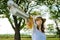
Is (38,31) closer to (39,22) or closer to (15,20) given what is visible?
(39,22)

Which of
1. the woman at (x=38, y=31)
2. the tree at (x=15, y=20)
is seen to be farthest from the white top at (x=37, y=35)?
the tree at (x=15, y=20)

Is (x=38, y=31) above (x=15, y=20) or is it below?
below

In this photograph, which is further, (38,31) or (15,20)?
(15,20)

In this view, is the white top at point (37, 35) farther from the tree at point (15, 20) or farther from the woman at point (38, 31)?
the tree at point (15, 20)

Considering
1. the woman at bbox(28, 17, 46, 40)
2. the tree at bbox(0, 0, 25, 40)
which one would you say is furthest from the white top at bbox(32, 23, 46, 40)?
the tree at bbox(0, 0, 25, 40)

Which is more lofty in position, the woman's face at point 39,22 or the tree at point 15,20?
the tree at point 15,20

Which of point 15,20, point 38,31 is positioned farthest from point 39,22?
point 15,20

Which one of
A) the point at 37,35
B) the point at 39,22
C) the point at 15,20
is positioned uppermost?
the point at 15,20

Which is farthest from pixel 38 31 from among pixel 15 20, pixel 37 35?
pixel 15 20

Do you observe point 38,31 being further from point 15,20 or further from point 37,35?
point 15,20

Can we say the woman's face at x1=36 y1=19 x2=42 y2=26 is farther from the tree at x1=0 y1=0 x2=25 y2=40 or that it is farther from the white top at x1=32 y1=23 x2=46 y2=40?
the tree at x1=0 y1=0 x2=25 y2=40

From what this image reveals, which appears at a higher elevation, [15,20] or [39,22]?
[15,20]

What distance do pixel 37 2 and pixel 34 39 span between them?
10.0 metres

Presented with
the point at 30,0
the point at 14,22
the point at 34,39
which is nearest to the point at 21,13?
the point at 34,39
